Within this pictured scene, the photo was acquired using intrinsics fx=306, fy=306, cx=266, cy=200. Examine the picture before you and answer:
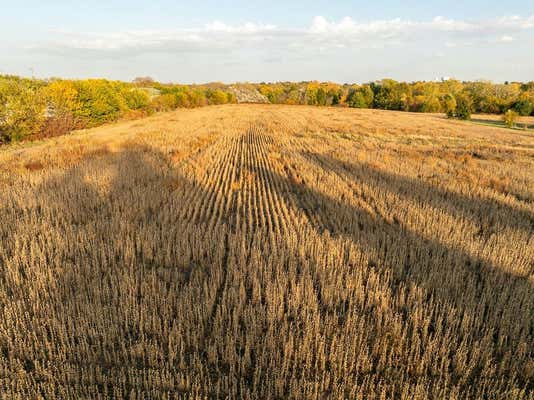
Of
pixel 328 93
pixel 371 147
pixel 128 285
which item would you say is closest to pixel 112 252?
pixel 128 285

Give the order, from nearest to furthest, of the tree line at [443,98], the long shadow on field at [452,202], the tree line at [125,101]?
the long shadow on field at [452,202], the tree line at [125,101], the tree line at [443,98]

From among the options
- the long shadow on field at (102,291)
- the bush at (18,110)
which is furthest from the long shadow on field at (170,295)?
the bush at (18,110)

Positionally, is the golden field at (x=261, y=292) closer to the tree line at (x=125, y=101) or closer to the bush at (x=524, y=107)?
the tree line at (x=125, y=101)

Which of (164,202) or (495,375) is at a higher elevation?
(164,202)

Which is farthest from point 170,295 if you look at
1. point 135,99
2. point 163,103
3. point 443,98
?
point 443,98

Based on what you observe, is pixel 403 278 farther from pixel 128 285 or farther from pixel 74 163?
pixel 74 163
